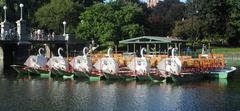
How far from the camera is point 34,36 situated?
311 ft

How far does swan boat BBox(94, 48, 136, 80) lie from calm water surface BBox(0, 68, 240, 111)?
204cm

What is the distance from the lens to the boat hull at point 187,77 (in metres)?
57.3

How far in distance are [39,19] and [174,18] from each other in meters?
49.7

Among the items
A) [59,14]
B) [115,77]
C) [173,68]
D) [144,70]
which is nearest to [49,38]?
[59,14]

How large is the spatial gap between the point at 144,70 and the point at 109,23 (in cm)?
4931

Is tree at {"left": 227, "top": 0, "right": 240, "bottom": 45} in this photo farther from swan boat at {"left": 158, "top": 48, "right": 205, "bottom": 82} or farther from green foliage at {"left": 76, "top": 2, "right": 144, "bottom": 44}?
swan boat at {"left": 158, "top": 48, "right": 205, "bottom": 82}

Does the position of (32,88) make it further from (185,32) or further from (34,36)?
(185,32)

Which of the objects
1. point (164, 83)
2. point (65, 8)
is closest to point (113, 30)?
point (65, 8)

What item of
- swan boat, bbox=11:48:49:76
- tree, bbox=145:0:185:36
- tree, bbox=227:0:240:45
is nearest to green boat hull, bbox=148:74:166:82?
swan boat, bbox=11:48:49:76

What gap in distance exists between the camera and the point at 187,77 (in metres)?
59.3

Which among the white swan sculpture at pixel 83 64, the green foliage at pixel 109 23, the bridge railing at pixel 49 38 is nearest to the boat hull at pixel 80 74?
the white swan sculpture at pixel 83 64

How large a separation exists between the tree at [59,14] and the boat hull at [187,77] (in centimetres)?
5808

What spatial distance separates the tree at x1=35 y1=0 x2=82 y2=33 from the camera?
11644cm

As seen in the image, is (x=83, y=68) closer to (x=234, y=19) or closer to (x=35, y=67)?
(x=35, y=67)
